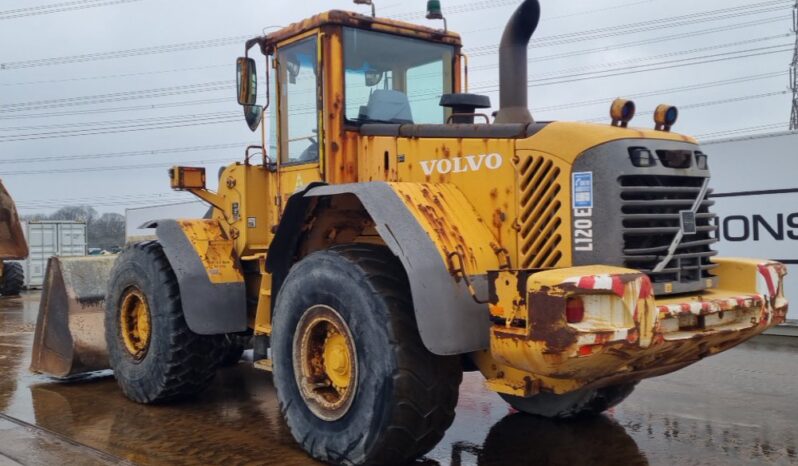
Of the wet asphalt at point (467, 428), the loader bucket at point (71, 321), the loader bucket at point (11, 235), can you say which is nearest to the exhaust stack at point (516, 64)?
the wet asphalt at point (467, 428)

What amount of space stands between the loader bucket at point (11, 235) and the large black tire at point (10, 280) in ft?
13.4

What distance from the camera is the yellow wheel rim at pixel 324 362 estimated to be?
178 inches

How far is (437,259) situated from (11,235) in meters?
14.8

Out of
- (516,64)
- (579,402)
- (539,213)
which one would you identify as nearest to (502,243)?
(539,213)

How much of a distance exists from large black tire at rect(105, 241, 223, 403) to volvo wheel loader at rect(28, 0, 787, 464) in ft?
0.06

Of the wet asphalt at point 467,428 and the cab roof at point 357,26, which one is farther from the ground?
the cab roof at point 357,26

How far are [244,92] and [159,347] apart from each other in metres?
2.03

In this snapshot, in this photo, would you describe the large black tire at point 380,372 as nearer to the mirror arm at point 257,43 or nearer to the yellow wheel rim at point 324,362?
the yellow wheel rim at point 324,362

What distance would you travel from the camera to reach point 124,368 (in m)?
6.50

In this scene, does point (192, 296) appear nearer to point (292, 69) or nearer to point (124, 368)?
point (124, 368)

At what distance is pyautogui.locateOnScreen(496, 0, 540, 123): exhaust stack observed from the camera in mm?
4711

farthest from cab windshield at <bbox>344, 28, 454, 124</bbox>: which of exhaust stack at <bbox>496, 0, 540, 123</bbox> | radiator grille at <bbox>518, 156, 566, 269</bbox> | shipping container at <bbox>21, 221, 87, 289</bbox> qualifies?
shipping container at <bbox>21, 221, 87, 289</bbox>

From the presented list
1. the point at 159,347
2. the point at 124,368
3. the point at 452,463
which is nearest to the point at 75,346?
the point at 124,368

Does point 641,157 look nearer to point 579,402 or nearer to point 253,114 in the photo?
point 579,402
